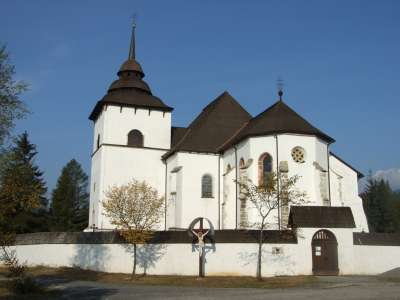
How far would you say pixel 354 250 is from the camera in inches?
907

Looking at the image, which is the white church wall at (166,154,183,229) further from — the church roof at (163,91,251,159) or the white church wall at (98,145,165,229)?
the white church wall at (98,145,165,229)

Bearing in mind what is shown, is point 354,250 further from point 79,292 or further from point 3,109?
point 3,109

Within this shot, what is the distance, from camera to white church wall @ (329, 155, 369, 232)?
30.2m

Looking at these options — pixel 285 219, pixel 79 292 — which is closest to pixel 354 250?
pixel 285 219

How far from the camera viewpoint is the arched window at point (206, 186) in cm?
3262

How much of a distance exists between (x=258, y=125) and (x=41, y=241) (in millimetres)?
14291

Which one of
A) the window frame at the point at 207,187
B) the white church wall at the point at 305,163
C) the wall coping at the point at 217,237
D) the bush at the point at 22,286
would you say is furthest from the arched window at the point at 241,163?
the bush at the point at 22,286

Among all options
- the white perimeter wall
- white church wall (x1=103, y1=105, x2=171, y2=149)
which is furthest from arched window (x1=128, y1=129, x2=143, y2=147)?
the white perimeter wall

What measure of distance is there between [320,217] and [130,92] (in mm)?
19844

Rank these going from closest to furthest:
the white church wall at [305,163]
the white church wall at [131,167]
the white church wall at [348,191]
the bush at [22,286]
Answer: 1. the bush at [22,286]
2. the white church wall at [305,163]
3. the white church wall at [348,191]
4. the white church wall at [131,167]

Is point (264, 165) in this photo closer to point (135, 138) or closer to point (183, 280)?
point (183, 280)

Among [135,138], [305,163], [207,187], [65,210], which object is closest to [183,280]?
[305,163]

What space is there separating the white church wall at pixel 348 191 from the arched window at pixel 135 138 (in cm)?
1398

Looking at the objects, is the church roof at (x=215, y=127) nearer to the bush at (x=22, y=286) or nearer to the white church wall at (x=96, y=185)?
the white church wall at (x=96, y=185)
